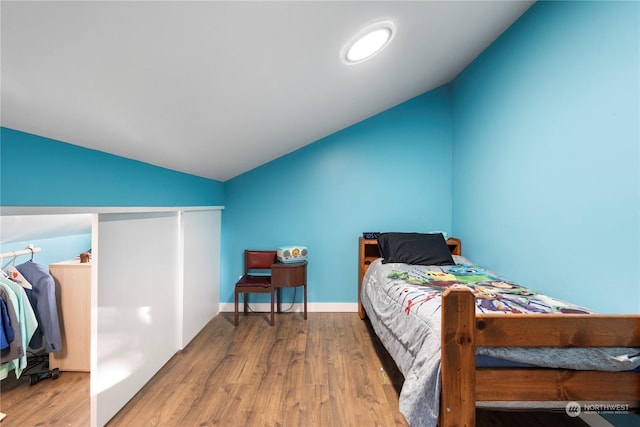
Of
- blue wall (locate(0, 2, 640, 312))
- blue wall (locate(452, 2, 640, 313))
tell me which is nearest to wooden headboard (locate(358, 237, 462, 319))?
blue wall (locate(0, 2, 640, 312))

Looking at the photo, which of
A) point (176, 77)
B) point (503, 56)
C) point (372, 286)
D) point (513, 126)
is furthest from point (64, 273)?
point (503, 56)

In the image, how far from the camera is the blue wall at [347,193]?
11.9 ft

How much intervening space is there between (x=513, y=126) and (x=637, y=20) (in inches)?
39.9

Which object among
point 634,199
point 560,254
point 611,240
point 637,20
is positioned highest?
point 637,20

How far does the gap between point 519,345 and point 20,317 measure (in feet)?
9.14

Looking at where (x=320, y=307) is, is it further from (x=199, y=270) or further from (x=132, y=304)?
(x=132, y=304)

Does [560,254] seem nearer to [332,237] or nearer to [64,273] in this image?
[332,237]

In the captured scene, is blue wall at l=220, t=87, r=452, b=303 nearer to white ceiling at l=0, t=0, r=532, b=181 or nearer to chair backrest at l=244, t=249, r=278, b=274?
chair backrest at l=244, t=249, r=278, b=274

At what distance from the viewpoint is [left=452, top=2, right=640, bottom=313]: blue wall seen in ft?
5.03

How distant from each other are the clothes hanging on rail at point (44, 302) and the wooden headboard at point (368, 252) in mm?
2633

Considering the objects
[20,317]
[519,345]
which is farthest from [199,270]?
[519,345]

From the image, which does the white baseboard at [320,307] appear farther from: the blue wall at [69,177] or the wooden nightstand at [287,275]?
the blue wall at [69,177]

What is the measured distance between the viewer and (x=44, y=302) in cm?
212

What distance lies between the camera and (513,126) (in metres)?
2.44
